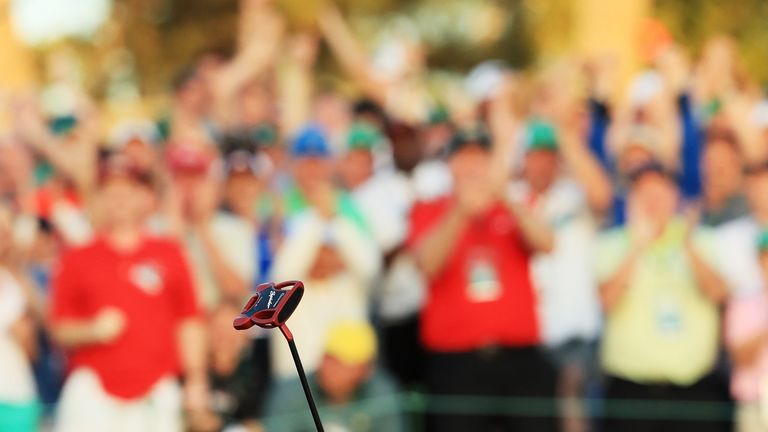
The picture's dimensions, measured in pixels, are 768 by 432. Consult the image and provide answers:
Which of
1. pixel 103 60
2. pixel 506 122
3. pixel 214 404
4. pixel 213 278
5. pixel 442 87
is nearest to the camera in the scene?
pixel 214 404

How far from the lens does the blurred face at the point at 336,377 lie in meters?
8.36

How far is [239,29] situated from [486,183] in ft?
39.7

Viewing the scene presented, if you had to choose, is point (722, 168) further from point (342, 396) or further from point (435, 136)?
point (342, 396)

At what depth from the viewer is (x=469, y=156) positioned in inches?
338

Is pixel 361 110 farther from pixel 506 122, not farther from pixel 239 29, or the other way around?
pixel 239 29

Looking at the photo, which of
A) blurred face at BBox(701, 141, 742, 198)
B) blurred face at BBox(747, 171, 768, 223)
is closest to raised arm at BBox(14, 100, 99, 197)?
blurred face at BBox(701, 141, 742, 198)

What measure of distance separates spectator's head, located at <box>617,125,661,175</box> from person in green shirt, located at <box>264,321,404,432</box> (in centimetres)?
183

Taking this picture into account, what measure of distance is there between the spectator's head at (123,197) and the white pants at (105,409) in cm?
76

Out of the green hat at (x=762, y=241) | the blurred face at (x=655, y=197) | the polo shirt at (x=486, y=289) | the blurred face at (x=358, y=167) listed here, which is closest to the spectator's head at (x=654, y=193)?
the blurred face at (x=655, y=197)

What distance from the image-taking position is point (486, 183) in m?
8.34

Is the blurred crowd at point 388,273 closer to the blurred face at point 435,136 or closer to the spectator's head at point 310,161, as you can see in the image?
the spectator's head at point 310,161

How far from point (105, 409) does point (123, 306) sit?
496mm

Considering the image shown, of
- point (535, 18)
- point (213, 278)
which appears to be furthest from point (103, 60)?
point (213, 278)

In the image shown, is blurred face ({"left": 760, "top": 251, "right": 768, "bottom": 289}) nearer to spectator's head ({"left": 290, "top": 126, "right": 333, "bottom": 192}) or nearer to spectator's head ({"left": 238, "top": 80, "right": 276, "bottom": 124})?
spectator's head ({"left": 290, "top": 126, "right": 333, "bottom": 192})
